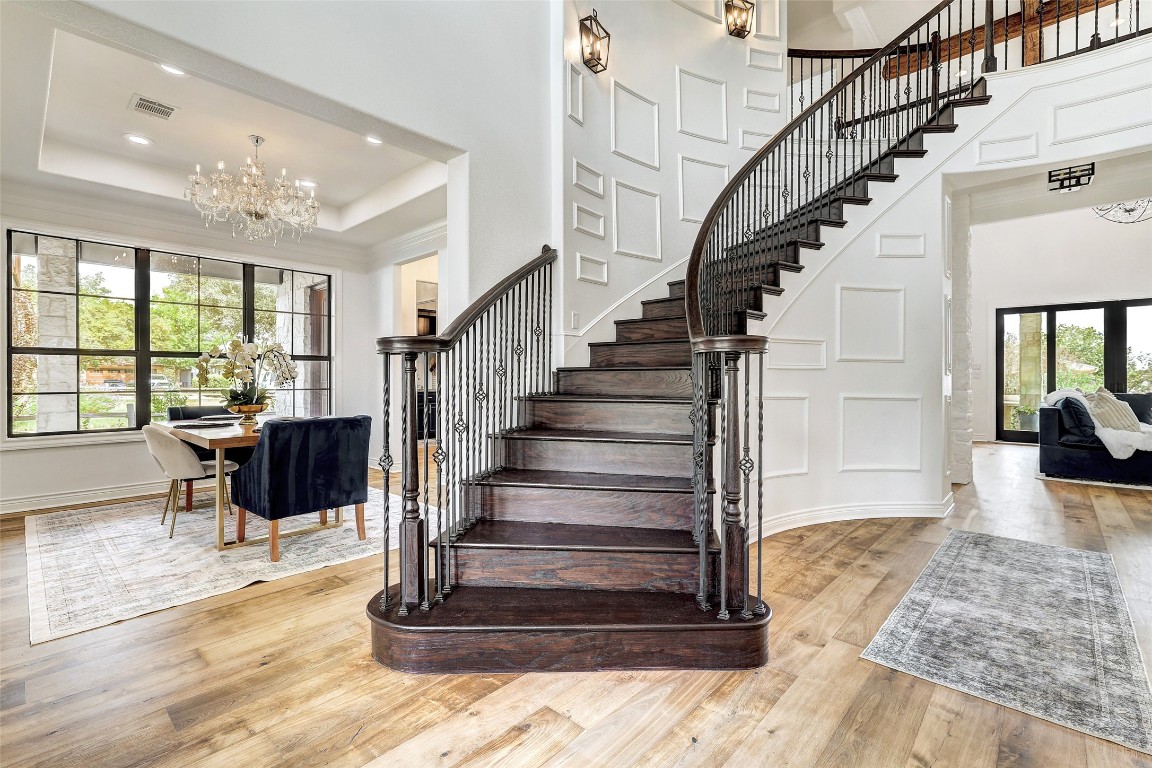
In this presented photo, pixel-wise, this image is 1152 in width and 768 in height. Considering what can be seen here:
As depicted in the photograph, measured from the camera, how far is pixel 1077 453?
17.0ft

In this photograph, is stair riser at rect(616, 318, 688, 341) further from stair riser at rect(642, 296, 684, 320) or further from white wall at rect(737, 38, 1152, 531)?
white wall at rect(737, 38, 1152, 531)

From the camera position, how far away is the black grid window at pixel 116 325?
441 cm

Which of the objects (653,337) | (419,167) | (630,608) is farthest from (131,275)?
(630,608)

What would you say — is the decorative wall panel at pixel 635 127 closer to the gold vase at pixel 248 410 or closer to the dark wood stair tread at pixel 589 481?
the dark wood stair tread at pixel 589 481

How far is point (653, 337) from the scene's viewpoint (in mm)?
3854

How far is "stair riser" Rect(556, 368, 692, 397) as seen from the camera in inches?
121

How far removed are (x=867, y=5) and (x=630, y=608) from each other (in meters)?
6.89

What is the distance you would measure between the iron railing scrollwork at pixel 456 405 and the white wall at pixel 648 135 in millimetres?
321

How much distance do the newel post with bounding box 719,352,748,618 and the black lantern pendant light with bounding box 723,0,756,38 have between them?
415 cm

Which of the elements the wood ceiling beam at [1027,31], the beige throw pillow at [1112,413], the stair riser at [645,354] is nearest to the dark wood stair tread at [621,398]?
the stair riser at [645,354]

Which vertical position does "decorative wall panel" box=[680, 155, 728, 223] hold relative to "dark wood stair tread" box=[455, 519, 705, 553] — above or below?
above

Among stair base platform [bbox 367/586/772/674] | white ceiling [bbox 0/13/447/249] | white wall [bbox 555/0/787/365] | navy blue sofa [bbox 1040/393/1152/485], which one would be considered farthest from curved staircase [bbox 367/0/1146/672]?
navy blue sofa [bbox 1040/393/1152/485]

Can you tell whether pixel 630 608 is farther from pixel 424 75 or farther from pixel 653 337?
pixel 424 75

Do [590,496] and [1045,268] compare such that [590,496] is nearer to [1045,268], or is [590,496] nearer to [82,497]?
[82,497]
